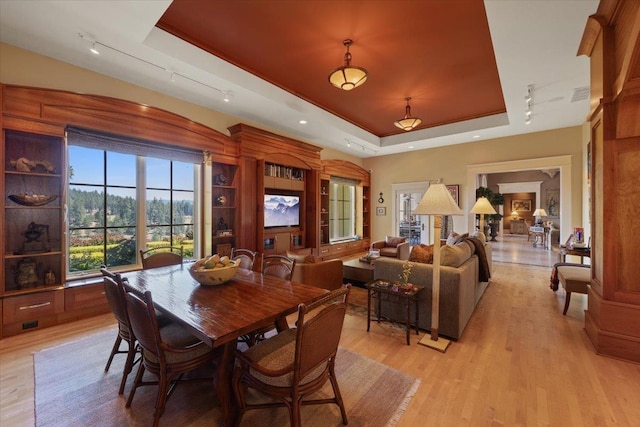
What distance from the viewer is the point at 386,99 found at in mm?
4609

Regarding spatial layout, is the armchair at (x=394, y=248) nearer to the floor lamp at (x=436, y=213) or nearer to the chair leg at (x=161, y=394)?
the floor lamp at (x=436, y=213)

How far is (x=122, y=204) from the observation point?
368cm

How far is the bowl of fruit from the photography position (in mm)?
2096

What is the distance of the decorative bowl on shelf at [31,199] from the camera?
109 inches

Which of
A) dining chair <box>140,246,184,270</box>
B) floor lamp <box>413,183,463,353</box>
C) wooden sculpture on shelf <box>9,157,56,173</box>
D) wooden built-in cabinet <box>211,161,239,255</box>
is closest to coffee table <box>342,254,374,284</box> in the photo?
floor lamp <box>413,183,463,353</box>

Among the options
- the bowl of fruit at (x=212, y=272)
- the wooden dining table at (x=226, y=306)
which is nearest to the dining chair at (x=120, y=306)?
the wooden dining table at (x=226, y=306)

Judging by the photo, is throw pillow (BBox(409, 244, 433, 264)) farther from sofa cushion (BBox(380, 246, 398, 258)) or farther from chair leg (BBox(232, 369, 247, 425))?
chair leg (BBox(232, 369, 247, 425))

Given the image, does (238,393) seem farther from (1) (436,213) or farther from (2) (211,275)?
(1) (436,213)

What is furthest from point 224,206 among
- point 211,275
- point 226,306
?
point 226,306

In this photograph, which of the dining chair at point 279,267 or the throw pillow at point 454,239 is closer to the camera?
the dining chair at point 279,267

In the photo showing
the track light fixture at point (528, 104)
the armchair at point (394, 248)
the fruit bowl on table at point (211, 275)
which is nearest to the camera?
the fruit bowl on table at point (211, 275)

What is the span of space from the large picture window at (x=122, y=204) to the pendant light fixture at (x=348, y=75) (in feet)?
8.69

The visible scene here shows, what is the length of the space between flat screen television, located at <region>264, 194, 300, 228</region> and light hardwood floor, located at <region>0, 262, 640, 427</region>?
8.94ft

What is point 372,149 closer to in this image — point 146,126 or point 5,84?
point 146,126
